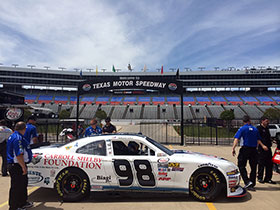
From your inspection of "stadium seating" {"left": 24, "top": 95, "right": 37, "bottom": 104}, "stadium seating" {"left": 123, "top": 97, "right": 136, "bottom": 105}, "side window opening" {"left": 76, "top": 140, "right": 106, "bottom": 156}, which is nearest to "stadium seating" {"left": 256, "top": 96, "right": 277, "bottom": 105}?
"stadium seating" {"left": 123, "top": 97, "right": 136, "bottom": 105}

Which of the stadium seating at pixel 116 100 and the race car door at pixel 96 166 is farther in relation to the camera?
the stadium seating at pixel 116 100

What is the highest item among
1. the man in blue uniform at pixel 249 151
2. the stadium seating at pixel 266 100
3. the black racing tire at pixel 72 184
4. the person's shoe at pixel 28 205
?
the stadium seating at pixel 266 100

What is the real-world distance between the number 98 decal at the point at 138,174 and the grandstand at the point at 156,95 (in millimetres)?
42352

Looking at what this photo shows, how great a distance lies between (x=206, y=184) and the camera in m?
3.91

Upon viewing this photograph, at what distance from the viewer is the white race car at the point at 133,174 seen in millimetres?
3854

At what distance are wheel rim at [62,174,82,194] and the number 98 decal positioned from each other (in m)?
0.87

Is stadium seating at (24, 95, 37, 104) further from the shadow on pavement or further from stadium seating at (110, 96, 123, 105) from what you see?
the shadow on pavement

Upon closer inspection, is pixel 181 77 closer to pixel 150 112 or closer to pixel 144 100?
pixel 144 100

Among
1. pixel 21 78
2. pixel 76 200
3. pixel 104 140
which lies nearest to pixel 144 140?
pixel 104 140

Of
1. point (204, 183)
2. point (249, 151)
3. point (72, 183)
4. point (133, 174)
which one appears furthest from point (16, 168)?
point (249, 151)

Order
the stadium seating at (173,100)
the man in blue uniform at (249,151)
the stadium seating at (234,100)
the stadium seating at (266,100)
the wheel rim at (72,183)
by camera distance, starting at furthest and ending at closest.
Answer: the stadium seating at (173,100)
the stadium seating at (234,100)
the stadium seating at (266,100)
the man in blue uniform at (249,151)
the wheel rim at (72,183)

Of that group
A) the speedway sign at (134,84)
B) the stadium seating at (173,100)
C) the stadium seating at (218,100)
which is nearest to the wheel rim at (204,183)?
the speedway sign at (134,84)

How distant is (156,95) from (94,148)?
5476cm

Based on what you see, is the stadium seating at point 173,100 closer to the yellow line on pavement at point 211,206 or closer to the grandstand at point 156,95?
the grandstand at point 156,95
